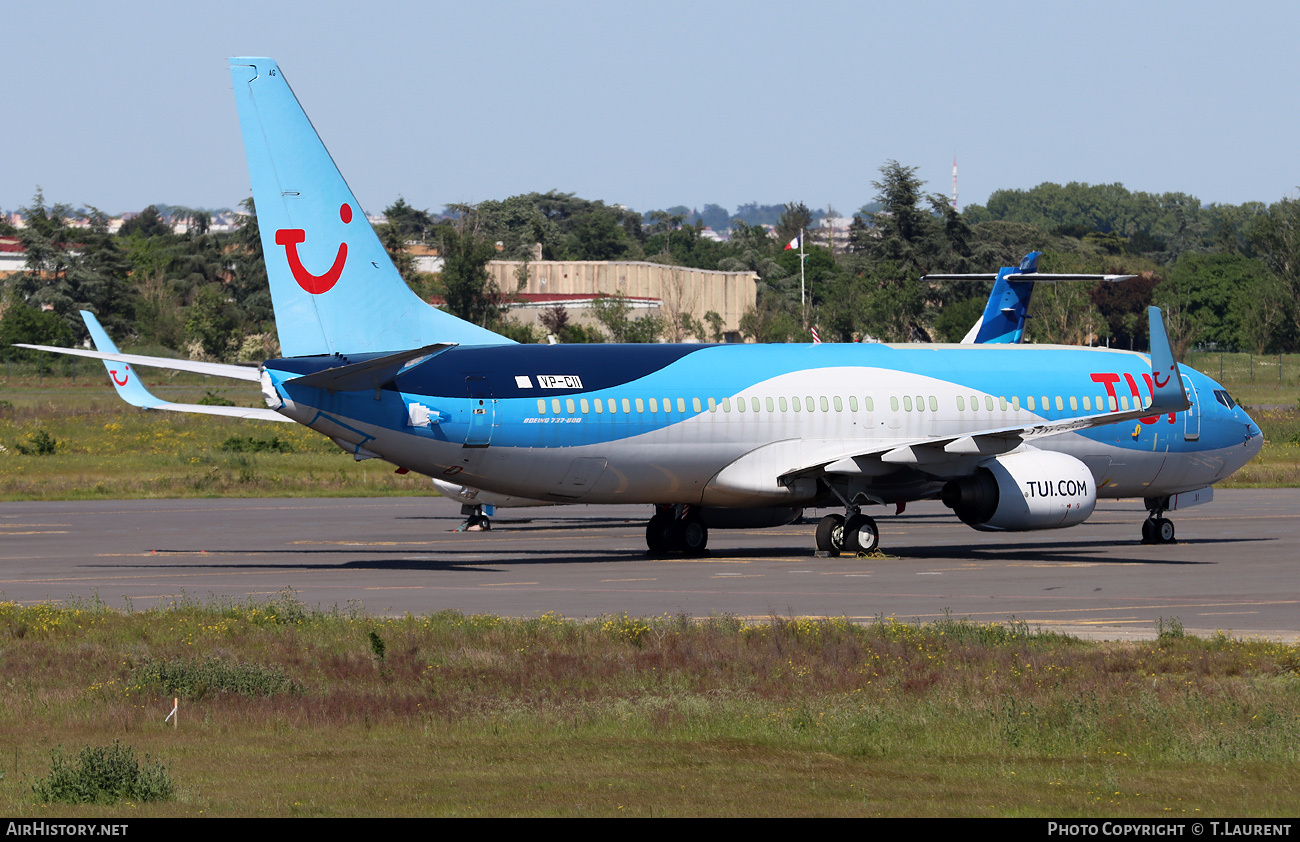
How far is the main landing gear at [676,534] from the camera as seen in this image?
3738 cm

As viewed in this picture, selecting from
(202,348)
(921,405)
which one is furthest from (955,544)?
(202,348)

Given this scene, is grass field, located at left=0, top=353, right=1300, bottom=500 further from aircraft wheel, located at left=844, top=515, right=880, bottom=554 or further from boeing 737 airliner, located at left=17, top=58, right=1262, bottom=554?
aircraft wheel, located at left=844, top=515, right=880, bottom=554

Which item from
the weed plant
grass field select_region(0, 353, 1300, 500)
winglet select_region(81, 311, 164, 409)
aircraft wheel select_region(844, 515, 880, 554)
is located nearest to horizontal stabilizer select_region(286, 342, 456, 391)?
aircraft wheel select_region(844, 515, 880, 554)

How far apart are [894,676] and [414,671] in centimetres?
590

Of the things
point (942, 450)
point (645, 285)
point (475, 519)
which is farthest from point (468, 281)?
point (942, 450)

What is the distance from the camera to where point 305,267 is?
32.8 meters

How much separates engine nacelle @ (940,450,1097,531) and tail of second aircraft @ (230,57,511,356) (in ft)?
43.1

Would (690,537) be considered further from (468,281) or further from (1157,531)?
(468,281)

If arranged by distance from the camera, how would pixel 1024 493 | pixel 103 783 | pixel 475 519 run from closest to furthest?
pixel 103 783, pixel 1024 493, pixel 475 519

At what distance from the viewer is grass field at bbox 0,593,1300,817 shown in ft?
42.9

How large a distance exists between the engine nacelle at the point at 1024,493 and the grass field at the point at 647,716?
41.4ft

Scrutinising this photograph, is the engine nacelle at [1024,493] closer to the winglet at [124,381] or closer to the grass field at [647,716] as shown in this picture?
the grass field at [647,716]

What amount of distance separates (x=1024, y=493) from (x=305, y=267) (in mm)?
16425

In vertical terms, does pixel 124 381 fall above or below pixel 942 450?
above
